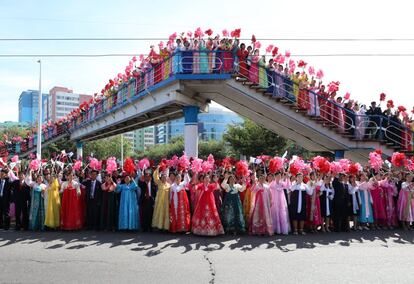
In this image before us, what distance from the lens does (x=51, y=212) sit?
10.5 m

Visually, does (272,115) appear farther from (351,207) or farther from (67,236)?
(67,236)

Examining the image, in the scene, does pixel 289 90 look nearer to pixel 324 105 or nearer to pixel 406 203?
pixel 324 105

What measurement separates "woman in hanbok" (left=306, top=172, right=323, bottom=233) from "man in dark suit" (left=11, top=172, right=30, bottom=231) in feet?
24.2

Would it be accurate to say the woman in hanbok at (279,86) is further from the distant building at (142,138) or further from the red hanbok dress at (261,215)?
the distant building at (142,138)

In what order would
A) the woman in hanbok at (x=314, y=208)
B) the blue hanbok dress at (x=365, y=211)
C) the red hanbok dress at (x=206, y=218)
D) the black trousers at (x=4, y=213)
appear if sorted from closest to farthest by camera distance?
the red hanbok dress at (x=206, y=218)
the woman in hanbok at (x=314, y=208)
the black trousers at (x=4, y=213)
the blue hanbok dress at (x=365, y=211)

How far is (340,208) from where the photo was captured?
35.4 feet

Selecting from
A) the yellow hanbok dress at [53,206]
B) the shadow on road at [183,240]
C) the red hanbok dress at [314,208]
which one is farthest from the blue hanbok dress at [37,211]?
the red hanbok dress at [314,208]

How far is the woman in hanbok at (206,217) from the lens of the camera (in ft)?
31.8

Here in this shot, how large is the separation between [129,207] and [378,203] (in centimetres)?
679

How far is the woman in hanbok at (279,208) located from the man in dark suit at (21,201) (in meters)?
6.43

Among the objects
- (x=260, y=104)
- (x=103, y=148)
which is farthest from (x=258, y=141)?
(x=103, y=148)

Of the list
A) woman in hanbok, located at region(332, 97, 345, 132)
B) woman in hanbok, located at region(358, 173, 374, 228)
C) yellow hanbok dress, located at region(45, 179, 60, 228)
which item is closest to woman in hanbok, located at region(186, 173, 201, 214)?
yellow hanbok dress, located at region(45, 179, 60, 228)

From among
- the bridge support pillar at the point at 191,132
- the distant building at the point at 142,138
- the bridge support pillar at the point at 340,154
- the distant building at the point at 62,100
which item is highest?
the distant building at the point at 62,100

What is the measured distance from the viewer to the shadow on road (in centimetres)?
864
